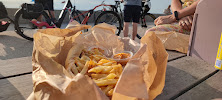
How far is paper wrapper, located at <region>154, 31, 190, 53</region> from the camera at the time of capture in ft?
4.09

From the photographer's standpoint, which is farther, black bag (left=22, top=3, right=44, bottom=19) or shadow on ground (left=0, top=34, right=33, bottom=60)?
black bag (left=22, top=3, right=44, bottom=19)

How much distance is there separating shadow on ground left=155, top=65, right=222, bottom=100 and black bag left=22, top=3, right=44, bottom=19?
376 centimetres

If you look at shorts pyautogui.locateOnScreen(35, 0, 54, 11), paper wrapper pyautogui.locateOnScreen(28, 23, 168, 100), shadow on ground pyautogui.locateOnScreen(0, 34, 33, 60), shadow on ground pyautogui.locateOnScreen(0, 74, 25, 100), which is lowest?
shadow on ground pyautogui.locateOnScreen(0, 34, 33, 60)

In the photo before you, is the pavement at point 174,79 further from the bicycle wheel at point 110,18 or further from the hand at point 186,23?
the bicycle wheel at point 110,18

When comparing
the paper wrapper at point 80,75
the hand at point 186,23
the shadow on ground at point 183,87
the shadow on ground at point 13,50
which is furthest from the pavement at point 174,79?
the shadow on ground at point 13,50

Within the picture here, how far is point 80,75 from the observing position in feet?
1.55

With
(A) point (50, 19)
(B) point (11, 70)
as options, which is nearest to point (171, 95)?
(B) point (11, 70)

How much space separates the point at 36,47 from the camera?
0.74 m

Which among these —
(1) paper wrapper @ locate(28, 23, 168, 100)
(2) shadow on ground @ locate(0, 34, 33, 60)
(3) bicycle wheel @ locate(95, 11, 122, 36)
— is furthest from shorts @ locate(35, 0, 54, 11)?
(1) paper wrapper @ locate(28, 23, 168, 100)

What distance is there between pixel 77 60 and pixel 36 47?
0.72 feet

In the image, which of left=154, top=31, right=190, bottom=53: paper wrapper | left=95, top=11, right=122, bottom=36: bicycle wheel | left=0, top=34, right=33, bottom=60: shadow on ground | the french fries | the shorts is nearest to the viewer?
the french fries

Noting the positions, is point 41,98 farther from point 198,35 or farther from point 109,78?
point 198,35

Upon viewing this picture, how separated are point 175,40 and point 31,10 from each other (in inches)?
140

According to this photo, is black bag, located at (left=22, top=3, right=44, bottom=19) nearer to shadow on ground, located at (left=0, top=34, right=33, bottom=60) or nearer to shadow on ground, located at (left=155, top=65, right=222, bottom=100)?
shadow on ground, located at (left=0, top=34, right=33, bottom=60)
